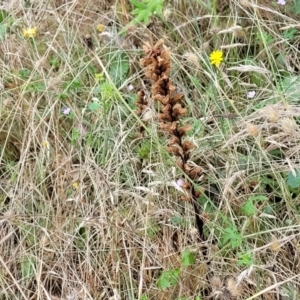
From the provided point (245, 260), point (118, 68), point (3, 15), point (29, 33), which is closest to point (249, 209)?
point (245, 260)

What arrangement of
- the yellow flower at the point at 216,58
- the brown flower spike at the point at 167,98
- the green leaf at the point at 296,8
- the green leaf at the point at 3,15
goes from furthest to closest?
the green leaf at the point at 3,15 < the green leaf at the point at 296,8 < the yellow flower at the point at 216,58 < the brown flower spike at the point at 167,98

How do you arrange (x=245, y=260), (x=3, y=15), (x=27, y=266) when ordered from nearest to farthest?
Result: 1. (x=245, y=260)
2. (x=27, y=266)
3. (x=3, y=15)

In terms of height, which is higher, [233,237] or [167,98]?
[167,98]

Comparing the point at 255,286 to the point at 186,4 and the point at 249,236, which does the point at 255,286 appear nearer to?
the point at 249,236

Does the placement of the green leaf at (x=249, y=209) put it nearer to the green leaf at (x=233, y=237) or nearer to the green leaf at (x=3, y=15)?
the green leaf at (x=233, y=237)

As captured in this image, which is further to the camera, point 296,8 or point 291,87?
point 296,8

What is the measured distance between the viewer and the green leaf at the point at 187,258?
1.56 m

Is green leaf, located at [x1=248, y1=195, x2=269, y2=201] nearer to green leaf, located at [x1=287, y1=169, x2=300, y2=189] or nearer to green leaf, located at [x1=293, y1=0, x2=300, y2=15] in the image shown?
green leaf, located at [x1=287, y1=169, x2=300, y2=189]

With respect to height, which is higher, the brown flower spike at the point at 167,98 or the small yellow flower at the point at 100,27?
the brown flower spike at the point at 167,98

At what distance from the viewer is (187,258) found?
156 cm

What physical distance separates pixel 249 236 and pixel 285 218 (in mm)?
177

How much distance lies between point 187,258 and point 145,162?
0.38 m

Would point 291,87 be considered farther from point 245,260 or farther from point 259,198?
point 245,260

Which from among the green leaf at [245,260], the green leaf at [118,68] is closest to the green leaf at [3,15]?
the green leaf at [118,68]
